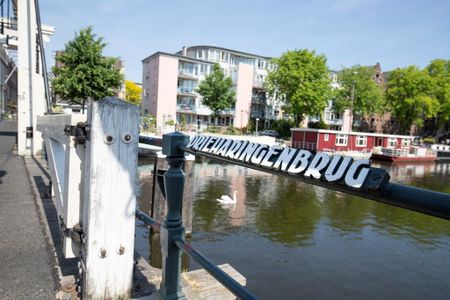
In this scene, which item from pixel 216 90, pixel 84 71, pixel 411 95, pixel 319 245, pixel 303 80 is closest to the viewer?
pixel 319 245

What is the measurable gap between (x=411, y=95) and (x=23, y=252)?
60.8m

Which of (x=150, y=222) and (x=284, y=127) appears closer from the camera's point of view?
(x=150, y=222)

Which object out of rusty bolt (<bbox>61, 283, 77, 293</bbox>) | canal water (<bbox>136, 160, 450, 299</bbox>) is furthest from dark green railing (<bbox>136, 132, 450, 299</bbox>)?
canal water (<bbox>136, 160, 450, 299</bbox>)

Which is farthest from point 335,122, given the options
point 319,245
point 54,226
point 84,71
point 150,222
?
point 150,222

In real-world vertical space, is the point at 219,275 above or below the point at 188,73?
below

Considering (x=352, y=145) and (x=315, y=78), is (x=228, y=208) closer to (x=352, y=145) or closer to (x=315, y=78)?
(x=352, y=145)

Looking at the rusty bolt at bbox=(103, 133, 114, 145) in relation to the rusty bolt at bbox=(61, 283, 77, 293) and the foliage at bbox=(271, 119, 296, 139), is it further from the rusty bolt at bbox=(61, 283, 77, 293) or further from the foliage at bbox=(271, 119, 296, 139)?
the foliage at bbox=(271, 119, 296, 139)

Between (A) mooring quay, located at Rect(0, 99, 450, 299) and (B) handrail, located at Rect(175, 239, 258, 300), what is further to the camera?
(B) handrail, located at Rect(175, 239, 258, 300)

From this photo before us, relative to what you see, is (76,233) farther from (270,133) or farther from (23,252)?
(270,133)

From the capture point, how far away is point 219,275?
4.26 feet

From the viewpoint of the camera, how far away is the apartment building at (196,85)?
46719 millimetres

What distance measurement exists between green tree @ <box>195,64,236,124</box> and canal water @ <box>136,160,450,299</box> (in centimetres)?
2770

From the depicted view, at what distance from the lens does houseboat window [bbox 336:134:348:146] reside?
133 feet

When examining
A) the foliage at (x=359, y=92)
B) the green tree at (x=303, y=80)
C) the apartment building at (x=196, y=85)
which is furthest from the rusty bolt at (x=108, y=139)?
the foliage at (x=359, y=92)
